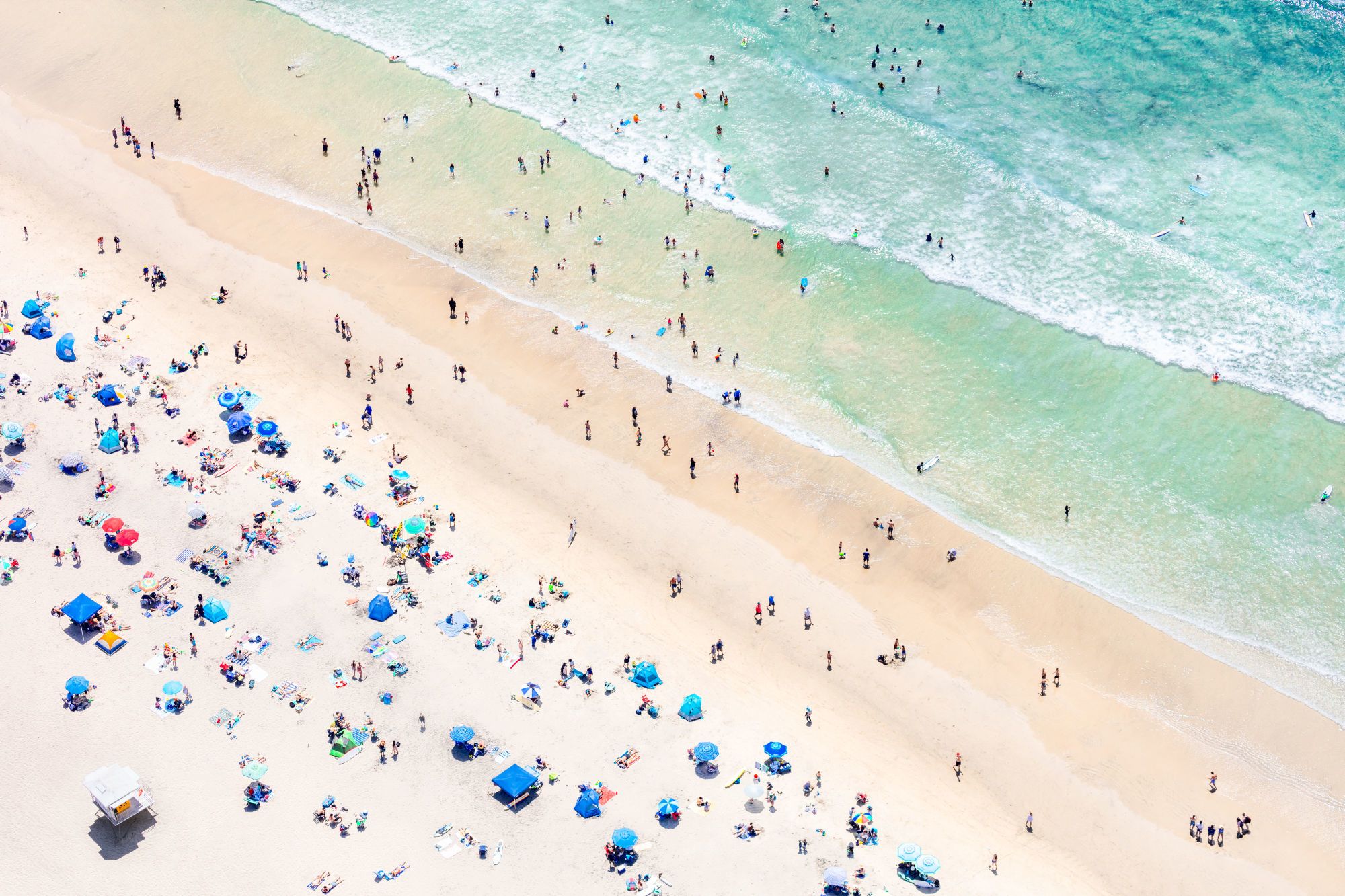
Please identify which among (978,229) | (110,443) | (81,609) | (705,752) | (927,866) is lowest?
(927,866)

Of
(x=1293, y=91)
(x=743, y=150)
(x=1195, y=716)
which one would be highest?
(x=1293, y=91)

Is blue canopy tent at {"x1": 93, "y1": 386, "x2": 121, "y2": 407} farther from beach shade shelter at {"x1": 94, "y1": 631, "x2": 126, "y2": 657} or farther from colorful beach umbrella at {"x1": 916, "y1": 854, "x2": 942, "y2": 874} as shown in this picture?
colorful beach umbrella at {"x1": 916, "y1": 854, "x2": 942, "y2": 874}

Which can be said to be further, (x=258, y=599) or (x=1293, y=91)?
(x=1293, y=91)

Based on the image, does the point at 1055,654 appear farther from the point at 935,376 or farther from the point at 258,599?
the point at 258,599

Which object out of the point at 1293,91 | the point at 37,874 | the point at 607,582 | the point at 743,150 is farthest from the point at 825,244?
the point at 37,874

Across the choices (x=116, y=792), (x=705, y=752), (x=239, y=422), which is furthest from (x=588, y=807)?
(x=239, y=422)

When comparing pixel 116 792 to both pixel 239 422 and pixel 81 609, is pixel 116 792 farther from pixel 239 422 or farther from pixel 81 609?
pixel 239 422
